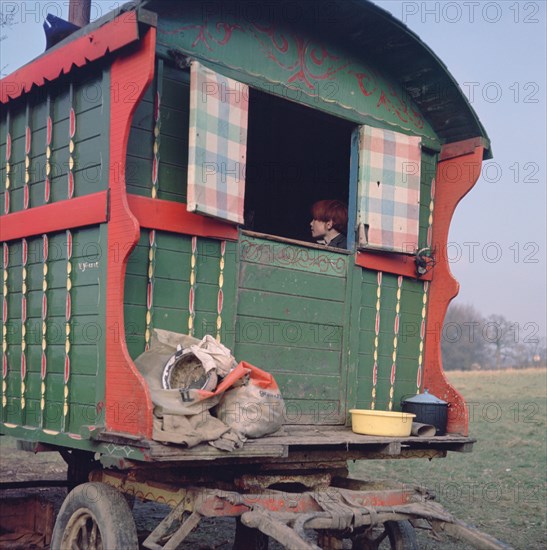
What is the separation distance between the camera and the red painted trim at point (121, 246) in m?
4.24

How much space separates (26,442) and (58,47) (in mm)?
2841

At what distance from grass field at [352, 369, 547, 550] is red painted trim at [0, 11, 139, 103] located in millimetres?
5375

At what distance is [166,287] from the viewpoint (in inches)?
189

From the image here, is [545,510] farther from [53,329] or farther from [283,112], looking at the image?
[53,329]

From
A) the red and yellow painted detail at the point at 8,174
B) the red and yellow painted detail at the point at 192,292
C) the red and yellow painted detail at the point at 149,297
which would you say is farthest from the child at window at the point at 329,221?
the red and yellow painted detail at the point at 8,174

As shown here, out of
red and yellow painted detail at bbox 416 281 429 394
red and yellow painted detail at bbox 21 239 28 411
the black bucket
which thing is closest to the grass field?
red and yellow painted detail at bbox 416 281 429 394

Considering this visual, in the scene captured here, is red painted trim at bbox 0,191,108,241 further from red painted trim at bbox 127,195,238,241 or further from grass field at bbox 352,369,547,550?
grass field at bbox 352,369,547,550

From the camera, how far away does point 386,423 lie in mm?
5332

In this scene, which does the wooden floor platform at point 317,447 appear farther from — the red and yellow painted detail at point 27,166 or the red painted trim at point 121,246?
the red and yellow painted detail at point 27,166

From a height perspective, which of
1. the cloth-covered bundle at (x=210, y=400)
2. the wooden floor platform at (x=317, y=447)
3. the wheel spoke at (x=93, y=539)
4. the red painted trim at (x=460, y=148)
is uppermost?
the red painted trim at (x=460, y=148)

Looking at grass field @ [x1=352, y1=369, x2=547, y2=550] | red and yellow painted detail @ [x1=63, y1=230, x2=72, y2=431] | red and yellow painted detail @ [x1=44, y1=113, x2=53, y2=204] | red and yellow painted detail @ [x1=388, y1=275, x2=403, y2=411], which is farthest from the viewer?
grass field @ [x1=352, y1=369, x2=547, y2=550]

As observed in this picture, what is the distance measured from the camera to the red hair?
21.6 ft

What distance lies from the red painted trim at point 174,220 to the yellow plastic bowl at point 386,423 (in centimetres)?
164

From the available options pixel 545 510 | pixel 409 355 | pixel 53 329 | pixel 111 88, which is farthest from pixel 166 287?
pixel 545 510
